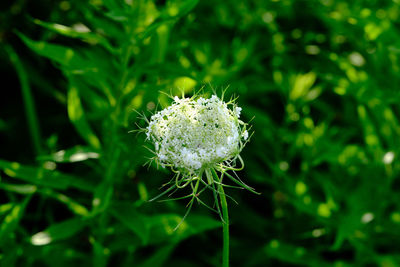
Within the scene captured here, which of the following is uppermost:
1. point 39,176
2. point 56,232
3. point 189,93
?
point 189,93

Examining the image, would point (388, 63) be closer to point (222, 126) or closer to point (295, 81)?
point (295, 81)

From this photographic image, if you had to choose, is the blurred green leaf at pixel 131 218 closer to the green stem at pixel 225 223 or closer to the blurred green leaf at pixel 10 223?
the blurred green leaf at pixel 10 223

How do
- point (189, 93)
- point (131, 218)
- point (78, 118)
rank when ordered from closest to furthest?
point (131, 218) < point (78, 118) < point (189, 93)

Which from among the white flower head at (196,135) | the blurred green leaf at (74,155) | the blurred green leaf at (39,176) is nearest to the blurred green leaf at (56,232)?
the blurred green leaf at (39,176)

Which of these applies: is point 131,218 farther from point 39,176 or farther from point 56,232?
point 39,176

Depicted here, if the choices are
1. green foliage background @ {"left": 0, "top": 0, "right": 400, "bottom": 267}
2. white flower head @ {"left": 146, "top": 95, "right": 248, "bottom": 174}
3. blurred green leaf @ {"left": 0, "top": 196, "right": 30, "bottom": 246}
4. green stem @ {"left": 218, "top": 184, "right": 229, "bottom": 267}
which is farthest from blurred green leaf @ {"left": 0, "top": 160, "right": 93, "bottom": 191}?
green stem @ {"left": 218, "top": 184, "right": 229, "bottom": 267}

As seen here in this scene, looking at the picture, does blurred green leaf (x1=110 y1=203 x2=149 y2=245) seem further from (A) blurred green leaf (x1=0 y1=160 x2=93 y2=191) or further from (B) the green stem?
(B) the green stem

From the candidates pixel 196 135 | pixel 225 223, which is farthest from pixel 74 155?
pixel 225 223
